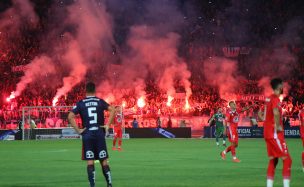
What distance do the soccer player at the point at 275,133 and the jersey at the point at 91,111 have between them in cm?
360

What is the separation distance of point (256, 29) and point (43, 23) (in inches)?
1169

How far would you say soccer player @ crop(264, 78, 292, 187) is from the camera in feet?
43.4

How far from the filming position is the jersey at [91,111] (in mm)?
14430

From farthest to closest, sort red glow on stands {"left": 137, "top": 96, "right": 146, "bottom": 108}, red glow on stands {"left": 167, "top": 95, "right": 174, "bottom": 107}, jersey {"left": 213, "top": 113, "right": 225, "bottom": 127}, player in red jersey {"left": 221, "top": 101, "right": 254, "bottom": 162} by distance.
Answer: red glow on stands {"left": 167, "top": 95, "right": 174, "bottom": 107} → red glow on stands {"left": 137, "top": 96, "right": 146, "bottom": 108} → jersey {"left": 213, "top": 113, "right": 225, "bottom": 127} → player in red jersey {"left": 221, "top": 101, "right": 254, "bottom": 162}

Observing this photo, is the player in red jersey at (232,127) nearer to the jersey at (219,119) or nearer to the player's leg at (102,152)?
the player's leg at (102,152)

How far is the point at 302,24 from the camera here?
83.6m

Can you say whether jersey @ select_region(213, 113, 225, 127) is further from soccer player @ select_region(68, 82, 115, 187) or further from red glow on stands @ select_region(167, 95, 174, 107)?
red glow on stands @ select_region(167, 95, 174, 107)

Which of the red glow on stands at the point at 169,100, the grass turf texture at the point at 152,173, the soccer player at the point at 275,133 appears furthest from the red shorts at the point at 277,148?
the red glow on stands at the point at 169,100

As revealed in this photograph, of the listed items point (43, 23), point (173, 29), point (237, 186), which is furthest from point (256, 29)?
point (237, 186)

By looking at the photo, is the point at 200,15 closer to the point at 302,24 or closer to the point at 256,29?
the point at 256,29

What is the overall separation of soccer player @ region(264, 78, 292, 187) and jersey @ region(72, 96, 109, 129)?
3.60 meters

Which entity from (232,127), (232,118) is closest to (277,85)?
(232,127)

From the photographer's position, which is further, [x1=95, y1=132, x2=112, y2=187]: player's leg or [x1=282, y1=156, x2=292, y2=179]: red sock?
[x1=95, y1=132, x2=112, y2=187]: player's leg

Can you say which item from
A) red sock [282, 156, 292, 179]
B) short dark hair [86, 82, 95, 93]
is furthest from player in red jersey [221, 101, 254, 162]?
short dark hair [86, 82, 95, 93]
